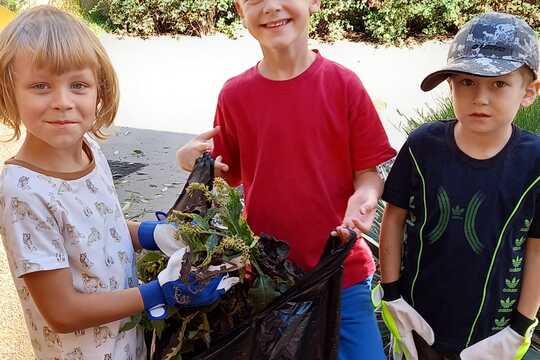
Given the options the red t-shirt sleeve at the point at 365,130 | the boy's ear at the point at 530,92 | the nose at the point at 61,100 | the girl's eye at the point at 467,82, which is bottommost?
the red t-shirt sleeve at the point at 365,130

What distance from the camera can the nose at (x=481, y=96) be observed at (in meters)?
1.88

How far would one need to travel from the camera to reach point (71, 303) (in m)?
1.58

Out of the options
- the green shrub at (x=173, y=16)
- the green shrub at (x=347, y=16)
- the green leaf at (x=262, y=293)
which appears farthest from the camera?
the green shrub at (x=173, y=16)

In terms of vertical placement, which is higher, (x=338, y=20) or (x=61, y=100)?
(x=61, y=100)

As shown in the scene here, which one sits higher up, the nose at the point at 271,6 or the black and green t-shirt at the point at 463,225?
the nose at the point at 271,6

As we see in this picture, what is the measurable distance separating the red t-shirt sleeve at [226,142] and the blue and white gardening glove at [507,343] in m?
1.00

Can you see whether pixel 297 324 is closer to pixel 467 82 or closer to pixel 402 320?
pixel 402 320

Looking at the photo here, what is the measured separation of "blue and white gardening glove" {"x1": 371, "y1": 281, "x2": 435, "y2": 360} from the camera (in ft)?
6.76

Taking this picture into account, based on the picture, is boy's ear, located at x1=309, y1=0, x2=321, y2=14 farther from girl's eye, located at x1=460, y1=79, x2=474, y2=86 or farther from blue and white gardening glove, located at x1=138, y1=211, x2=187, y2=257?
blue and white gardening glove, located at x1=138, y1=211, x2=187, y2=257

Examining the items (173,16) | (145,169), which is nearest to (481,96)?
(145,169)

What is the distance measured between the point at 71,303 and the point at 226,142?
33.8 inches

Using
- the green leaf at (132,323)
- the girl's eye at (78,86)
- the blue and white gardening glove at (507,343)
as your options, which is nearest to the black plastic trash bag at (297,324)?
the green leaf at (132,323)

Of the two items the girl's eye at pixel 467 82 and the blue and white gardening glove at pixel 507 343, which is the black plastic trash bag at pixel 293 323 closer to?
the blue and white gardening glove at pixel 507 343

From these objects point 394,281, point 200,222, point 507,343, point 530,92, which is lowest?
point 507,343
